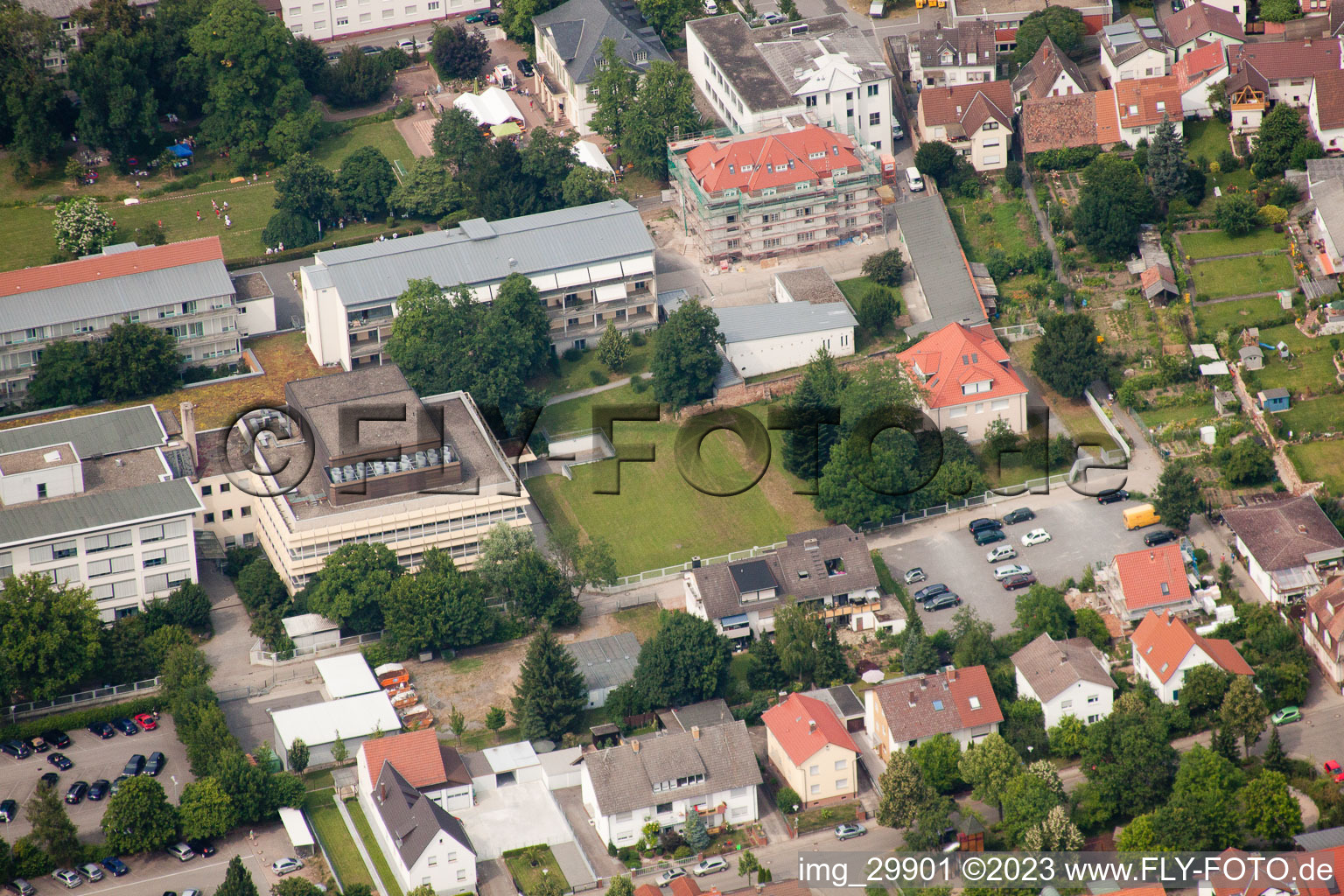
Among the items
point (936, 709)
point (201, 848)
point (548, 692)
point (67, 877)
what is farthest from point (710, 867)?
point (67, 877)

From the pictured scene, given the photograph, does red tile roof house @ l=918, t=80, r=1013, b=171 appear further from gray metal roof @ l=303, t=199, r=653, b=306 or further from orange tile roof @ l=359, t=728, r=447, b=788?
orange tile roof @ l=359, t=728, r=447, b=788

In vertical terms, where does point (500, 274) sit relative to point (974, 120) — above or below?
below

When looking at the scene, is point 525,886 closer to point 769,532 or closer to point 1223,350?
point 769,532

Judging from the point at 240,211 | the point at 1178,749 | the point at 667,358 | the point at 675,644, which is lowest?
the point at 1178,749

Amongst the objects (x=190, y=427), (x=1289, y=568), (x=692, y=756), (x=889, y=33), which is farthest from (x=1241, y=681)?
(x=889, y=33)

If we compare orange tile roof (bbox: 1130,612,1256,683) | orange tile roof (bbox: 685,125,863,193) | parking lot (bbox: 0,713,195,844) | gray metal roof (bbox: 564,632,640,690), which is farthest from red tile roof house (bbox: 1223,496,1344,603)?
parking lot (bbox: 0,713,195,844)

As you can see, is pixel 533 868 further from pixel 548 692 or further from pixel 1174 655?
pixel 1174 655
